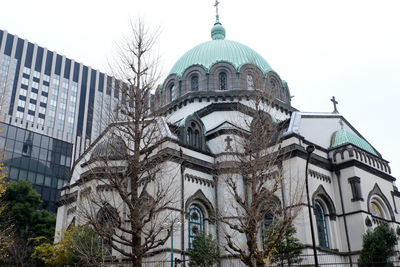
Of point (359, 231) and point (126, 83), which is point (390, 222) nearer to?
point (359, 231)

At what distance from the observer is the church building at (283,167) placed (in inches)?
917

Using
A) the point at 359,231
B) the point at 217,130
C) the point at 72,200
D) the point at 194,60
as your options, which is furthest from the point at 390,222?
the point at 72,200

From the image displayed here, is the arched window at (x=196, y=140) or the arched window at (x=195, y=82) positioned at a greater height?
the arched window at (x=195, y=82)

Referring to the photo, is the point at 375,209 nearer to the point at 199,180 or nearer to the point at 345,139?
the point at 345,139

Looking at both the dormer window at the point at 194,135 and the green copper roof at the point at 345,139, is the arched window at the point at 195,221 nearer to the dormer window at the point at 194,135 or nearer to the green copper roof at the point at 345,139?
the dormer window at the point at 194,135

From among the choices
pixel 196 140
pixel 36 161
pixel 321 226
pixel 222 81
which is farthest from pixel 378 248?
pixel 36 161

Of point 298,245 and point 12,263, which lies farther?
point 12,263

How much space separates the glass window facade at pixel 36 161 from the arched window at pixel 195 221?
3158 cm

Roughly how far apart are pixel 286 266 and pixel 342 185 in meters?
7.15

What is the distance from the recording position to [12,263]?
30.7 m

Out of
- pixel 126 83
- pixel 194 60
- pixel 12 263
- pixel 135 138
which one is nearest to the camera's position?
pixel 135 138

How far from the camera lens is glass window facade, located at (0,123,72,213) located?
51594 mm

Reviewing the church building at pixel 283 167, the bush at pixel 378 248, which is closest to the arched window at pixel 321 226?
the church building at pixel 283 167

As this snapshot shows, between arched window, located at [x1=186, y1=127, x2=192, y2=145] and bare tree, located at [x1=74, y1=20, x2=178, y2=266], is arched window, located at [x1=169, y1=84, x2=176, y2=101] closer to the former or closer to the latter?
arched window, located at [x1=186, y1=127, x2=192, y2=145]
